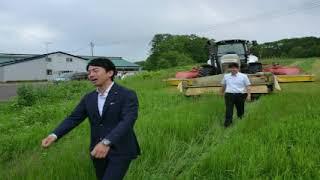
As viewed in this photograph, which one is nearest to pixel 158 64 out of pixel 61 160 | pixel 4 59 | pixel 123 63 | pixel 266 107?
pixel 123 63

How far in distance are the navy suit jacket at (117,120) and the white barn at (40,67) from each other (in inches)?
2765

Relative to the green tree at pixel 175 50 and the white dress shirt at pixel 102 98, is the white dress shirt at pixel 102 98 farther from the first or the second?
the green tree at pixel 175 50

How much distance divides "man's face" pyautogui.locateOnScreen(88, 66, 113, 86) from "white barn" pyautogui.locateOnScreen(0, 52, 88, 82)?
70271 millimetres

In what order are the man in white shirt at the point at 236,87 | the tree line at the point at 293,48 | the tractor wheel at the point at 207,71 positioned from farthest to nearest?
1. the tree line at the point at 293,48
2. the tractor wheel at the point at 207,71
3. the man in white shirt at the point at 236,87

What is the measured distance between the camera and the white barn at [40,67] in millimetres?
76188

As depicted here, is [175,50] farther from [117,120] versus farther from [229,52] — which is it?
[117,120]

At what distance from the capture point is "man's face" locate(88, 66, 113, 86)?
5461mm

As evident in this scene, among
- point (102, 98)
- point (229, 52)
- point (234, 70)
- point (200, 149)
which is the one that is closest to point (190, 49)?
point (229, 52)

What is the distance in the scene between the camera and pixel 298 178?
20.9ft

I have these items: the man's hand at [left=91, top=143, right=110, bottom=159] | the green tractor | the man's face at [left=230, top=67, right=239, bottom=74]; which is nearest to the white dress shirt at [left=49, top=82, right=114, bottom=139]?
the man's hand at [left=91, top=143, right=110, bottom=159]

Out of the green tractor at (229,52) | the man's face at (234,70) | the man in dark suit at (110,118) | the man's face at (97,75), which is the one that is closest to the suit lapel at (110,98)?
the man in dark suit at (110,118)

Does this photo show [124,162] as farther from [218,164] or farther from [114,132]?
[218,164]

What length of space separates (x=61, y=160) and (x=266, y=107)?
727 centimetres

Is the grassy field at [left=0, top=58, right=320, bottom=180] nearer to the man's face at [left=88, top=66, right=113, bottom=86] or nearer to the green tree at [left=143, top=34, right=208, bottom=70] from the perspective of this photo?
the man's face at [left=88, top=66, right=113, bottom=86]
